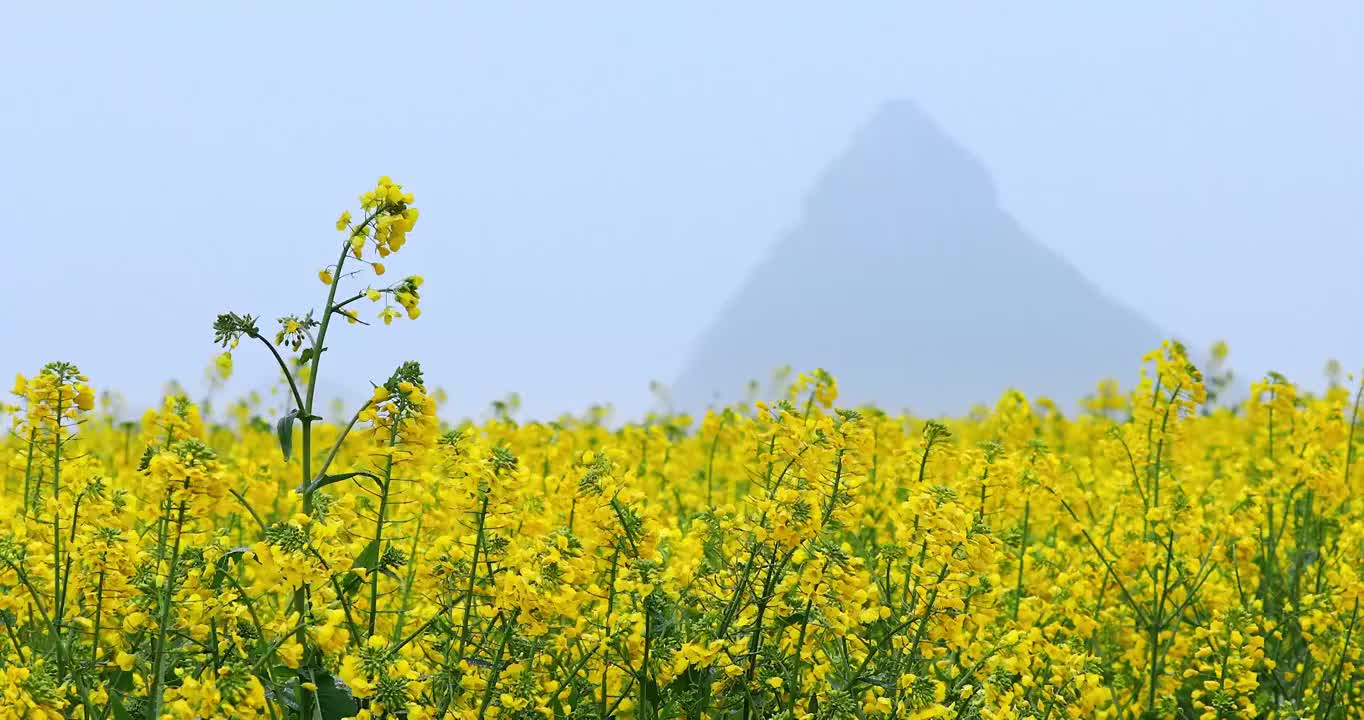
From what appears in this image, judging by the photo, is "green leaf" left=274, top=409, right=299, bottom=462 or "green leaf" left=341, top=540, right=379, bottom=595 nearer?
"green leaf" left=274, top=409, right=299, bottom=462

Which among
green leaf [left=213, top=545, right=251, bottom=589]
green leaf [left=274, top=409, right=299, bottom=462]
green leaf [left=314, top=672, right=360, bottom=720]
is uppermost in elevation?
green leaf [left=274, top=409, right=299, bottom=462]

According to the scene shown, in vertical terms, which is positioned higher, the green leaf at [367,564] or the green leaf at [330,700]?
the green leaf at [367,564]

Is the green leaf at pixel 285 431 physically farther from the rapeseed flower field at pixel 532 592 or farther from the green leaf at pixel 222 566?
the green leaf at pixel 222 566

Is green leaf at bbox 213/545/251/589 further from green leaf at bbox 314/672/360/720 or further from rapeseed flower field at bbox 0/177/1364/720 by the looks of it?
green leaf at bbox 314/672/360/720

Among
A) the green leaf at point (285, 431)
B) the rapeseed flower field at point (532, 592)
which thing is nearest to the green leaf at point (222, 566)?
the rapeseed flower field at point (532, 592)

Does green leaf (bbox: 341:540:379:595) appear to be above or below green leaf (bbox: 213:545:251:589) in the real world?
above

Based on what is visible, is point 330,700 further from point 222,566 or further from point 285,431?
point 285,431

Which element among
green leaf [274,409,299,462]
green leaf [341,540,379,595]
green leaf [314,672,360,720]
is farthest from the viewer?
green leaf [341,540,379,595]

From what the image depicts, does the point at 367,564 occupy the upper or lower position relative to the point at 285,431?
lower

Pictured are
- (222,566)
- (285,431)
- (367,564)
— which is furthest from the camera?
(367,564)

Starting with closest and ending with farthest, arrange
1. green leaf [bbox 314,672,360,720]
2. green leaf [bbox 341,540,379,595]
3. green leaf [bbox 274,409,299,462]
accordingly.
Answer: green leaf [bbox 274,409,299,462] → green leaf [bbox 314,672,360,720] → green leaf [bbox 341,540,379,595]

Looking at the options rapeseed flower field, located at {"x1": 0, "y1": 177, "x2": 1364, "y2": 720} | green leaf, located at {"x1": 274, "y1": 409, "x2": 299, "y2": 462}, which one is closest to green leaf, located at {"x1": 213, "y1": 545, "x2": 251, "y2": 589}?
rapeseed flower field, located at {"x1": 0, "y1": 177, "x2": 1364, "y2": 720}

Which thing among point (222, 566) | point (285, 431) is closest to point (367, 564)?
point (222, 566)

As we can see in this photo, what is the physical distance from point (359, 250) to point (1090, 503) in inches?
208
